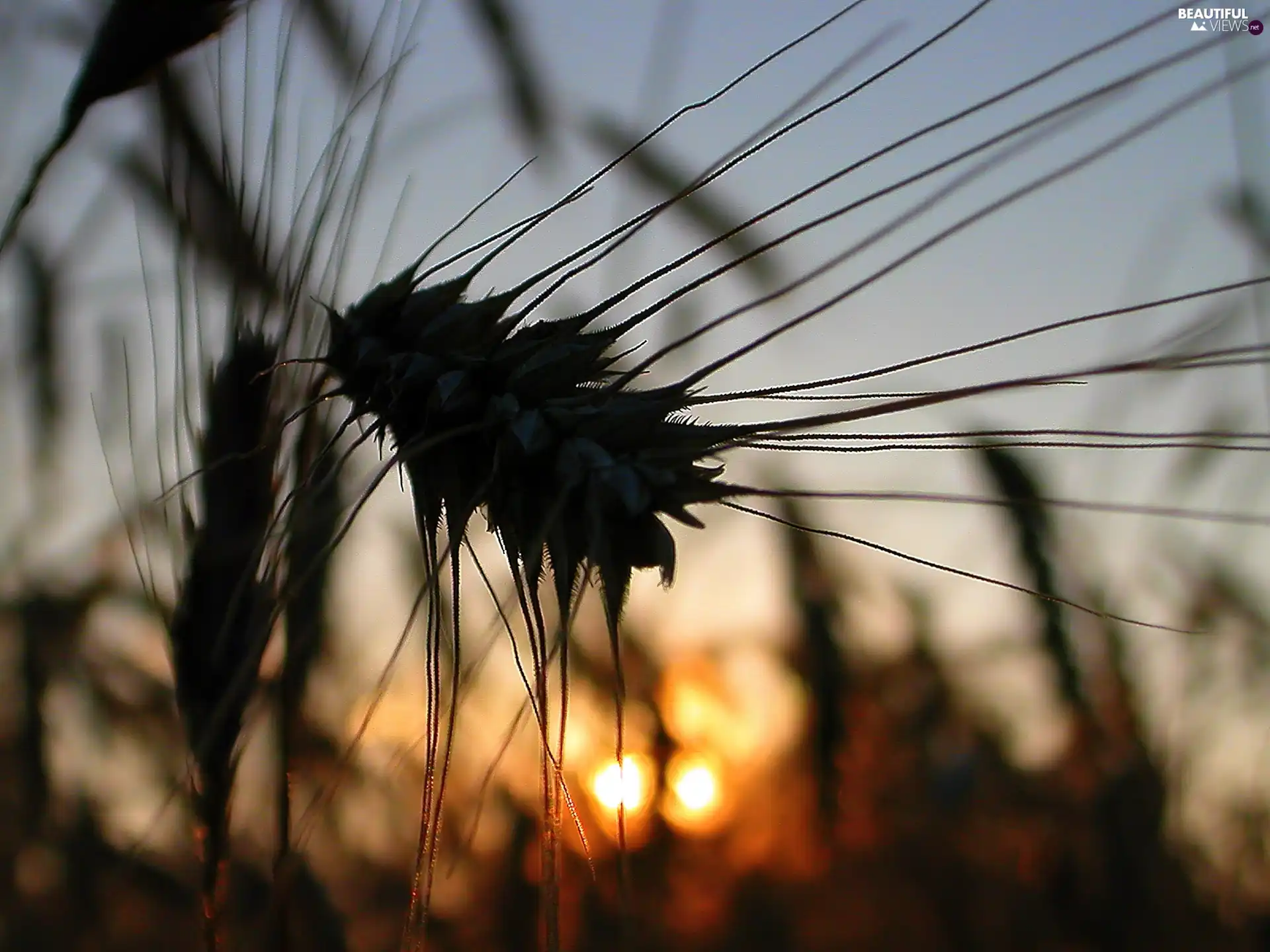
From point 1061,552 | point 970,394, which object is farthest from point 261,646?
point 1061,552

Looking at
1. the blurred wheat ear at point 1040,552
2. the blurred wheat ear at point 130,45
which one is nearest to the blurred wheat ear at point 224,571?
the blurred wheat ear at point 130,45

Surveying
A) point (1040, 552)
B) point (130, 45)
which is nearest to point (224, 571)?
point (130, 45)

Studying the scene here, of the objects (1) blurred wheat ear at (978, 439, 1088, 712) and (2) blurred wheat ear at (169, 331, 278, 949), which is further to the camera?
(1) blurred wheat ear at (978, 439, 1088, 712)

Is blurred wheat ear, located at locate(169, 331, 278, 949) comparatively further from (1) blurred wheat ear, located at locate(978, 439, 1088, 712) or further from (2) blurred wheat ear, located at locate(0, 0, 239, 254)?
(1) blurred wheat ear, located at locate(978, 439, 1088, 712)

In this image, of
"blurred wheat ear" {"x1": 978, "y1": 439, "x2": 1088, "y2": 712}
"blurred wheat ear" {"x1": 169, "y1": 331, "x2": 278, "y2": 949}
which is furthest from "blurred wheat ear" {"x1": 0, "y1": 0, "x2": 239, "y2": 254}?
"blurred wheat ear" {"x1": 978, "y1": 439, "x2": 1088, "y2": 712}

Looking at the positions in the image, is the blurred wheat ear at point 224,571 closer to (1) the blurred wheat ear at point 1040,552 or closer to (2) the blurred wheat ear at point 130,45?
(2) the blurred wheat ear at point 130,45

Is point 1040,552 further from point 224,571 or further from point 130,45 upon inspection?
point 130,45
